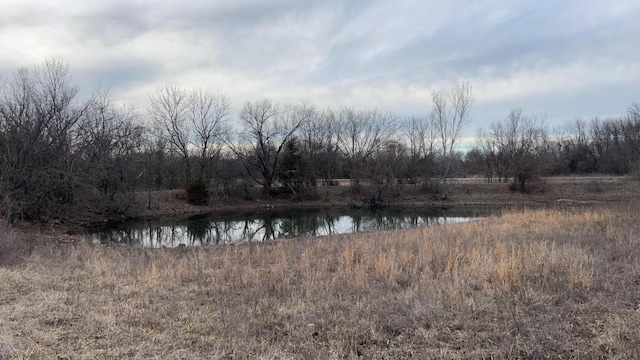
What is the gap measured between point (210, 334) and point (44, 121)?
73.2 feet

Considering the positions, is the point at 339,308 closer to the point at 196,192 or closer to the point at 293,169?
the point at 196,192

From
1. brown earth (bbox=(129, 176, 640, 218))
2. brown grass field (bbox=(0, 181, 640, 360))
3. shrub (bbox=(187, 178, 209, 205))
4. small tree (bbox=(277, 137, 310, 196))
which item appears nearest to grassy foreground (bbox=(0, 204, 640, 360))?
brown grass field (bbox=(0, 181, 640, 360))

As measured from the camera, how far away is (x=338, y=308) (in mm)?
5785

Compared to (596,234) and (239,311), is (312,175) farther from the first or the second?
(239,311)

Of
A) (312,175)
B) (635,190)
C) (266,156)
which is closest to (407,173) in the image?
(312,175)

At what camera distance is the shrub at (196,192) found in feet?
134

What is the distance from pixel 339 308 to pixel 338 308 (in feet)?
0.04

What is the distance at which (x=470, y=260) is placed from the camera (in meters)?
8.29

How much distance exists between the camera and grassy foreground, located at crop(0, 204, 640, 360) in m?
4.32

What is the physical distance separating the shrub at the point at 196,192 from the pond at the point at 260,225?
456cm

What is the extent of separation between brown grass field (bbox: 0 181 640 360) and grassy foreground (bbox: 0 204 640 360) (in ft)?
0.07

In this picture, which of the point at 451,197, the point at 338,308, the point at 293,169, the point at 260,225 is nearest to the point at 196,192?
the point at 293,169

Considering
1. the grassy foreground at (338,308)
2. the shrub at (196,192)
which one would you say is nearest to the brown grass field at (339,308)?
the grassy foreground at (338,308)

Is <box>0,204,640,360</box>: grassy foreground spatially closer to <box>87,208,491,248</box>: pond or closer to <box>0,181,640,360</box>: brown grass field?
<box>0,181,640,360</box>: brown grass field
